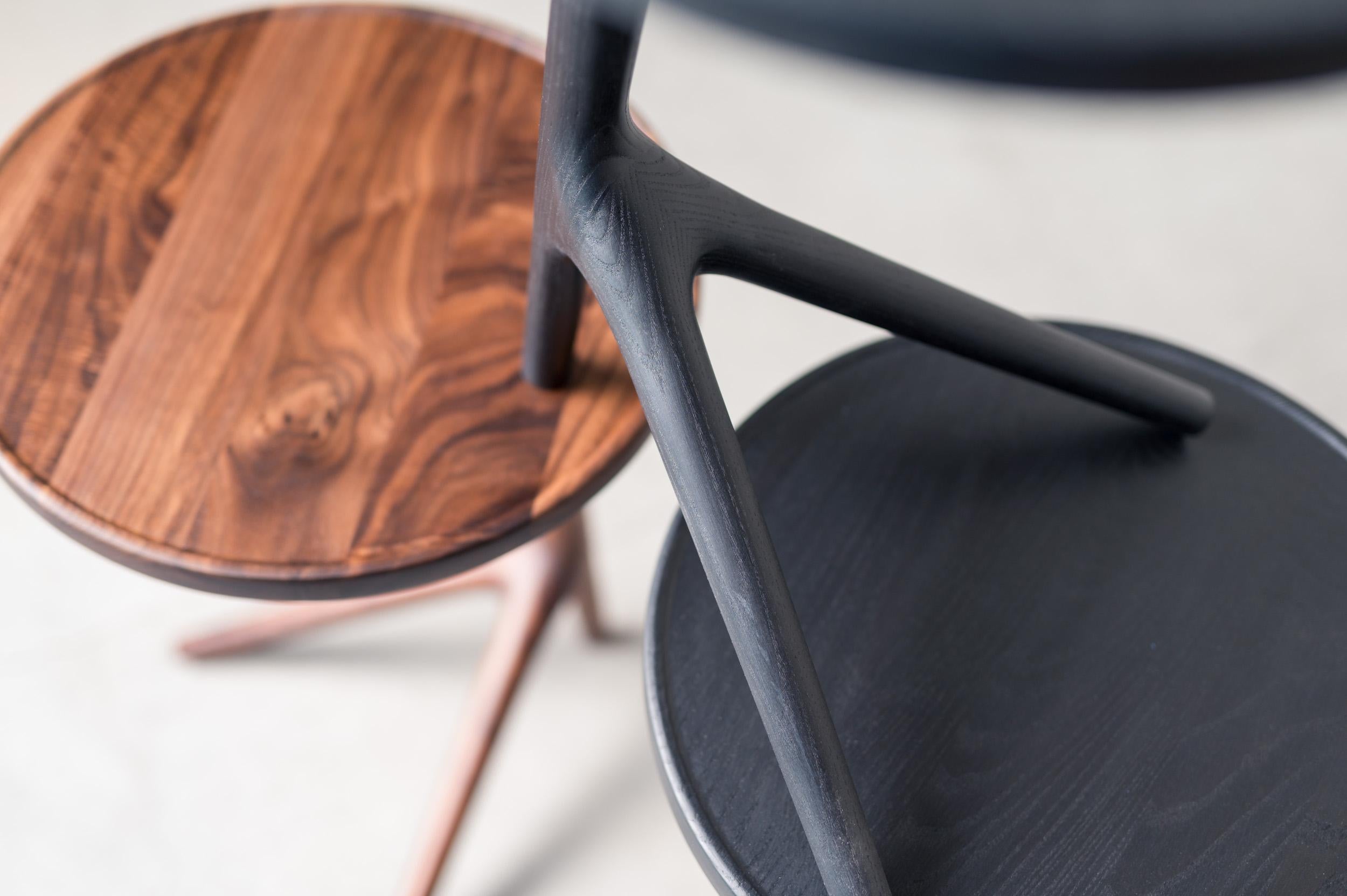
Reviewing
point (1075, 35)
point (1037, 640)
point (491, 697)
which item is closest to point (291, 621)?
point (491, 697)

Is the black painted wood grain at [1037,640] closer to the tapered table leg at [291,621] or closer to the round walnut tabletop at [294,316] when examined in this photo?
the round walnut tabletop at [294,316]

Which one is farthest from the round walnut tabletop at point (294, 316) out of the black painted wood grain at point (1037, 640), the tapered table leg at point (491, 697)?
the tapered table leg at point (491, 697)

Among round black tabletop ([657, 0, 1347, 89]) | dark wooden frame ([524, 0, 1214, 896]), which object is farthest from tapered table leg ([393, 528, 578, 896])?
round black tabletop ([657, 0, 1347, 89])

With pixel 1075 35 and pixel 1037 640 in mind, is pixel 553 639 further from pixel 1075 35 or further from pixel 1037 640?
pixel 1075 35

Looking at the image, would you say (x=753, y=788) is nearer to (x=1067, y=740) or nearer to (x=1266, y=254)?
(x=1067, y=740)

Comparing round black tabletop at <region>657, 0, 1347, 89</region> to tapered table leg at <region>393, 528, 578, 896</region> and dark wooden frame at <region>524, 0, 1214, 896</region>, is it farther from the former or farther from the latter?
tapered table leg at <region>393, 528, 578, 896</region>

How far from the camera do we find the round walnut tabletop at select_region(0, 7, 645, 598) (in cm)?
60

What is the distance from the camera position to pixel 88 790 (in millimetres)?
1078

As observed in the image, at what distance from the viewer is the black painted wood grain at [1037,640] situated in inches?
20.1

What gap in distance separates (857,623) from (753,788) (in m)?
0.10

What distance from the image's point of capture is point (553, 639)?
1180 millimetres

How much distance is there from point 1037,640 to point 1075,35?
0.42 meters

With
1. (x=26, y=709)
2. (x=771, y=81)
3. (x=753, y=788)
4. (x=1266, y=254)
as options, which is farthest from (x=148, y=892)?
(x=1266, y=254)

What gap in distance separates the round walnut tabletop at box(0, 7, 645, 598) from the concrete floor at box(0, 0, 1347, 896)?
211mm
